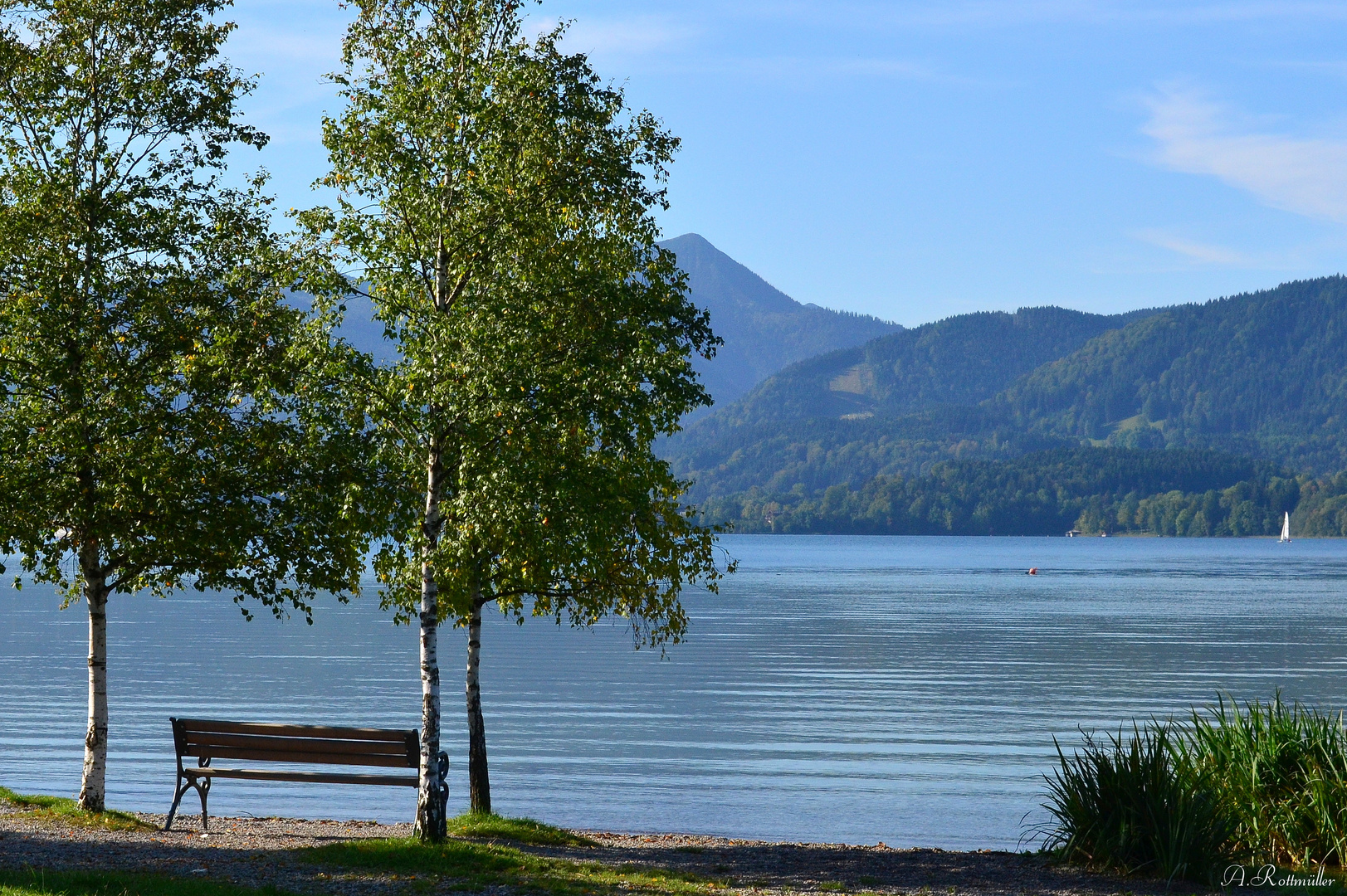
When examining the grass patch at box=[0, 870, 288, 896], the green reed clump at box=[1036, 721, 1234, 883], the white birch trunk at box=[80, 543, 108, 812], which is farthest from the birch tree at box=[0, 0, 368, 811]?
the green reed clump at box=[1036, 721, 1234, 883]

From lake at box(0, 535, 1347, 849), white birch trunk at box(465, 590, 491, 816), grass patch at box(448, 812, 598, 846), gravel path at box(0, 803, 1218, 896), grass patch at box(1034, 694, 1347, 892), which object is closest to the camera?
gravel path at box(0, 803, 1218, 896)

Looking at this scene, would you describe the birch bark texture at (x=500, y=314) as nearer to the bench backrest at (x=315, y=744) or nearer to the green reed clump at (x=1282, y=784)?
the bench backrest at (x=315, y=744)

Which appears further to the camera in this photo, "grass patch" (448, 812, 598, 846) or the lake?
the lake

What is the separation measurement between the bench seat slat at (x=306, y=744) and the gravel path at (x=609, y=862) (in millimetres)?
958

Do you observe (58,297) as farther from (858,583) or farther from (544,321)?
(858,583)

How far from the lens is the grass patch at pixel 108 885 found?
10.2m

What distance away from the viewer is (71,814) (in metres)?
15.3

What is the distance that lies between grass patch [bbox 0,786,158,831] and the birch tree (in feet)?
1.14

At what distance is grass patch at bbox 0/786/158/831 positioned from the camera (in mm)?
14852

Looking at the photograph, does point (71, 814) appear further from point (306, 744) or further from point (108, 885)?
point (108, 885)

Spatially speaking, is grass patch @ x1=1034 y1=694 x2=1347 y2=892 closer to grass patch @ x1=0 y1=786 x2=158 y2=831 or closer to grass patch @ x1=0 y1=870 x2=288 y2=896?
grass patch @ x1=0 y1=870 x2=288 y2=896

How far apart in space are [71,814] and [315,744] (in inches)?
123

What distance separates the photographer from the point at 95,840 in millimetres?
13531

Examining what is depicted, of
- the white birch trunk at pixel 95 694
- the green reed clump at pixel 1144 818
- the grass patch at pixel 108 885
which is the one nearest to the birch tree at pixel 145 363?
the white birch trunk at pixel 95 694
